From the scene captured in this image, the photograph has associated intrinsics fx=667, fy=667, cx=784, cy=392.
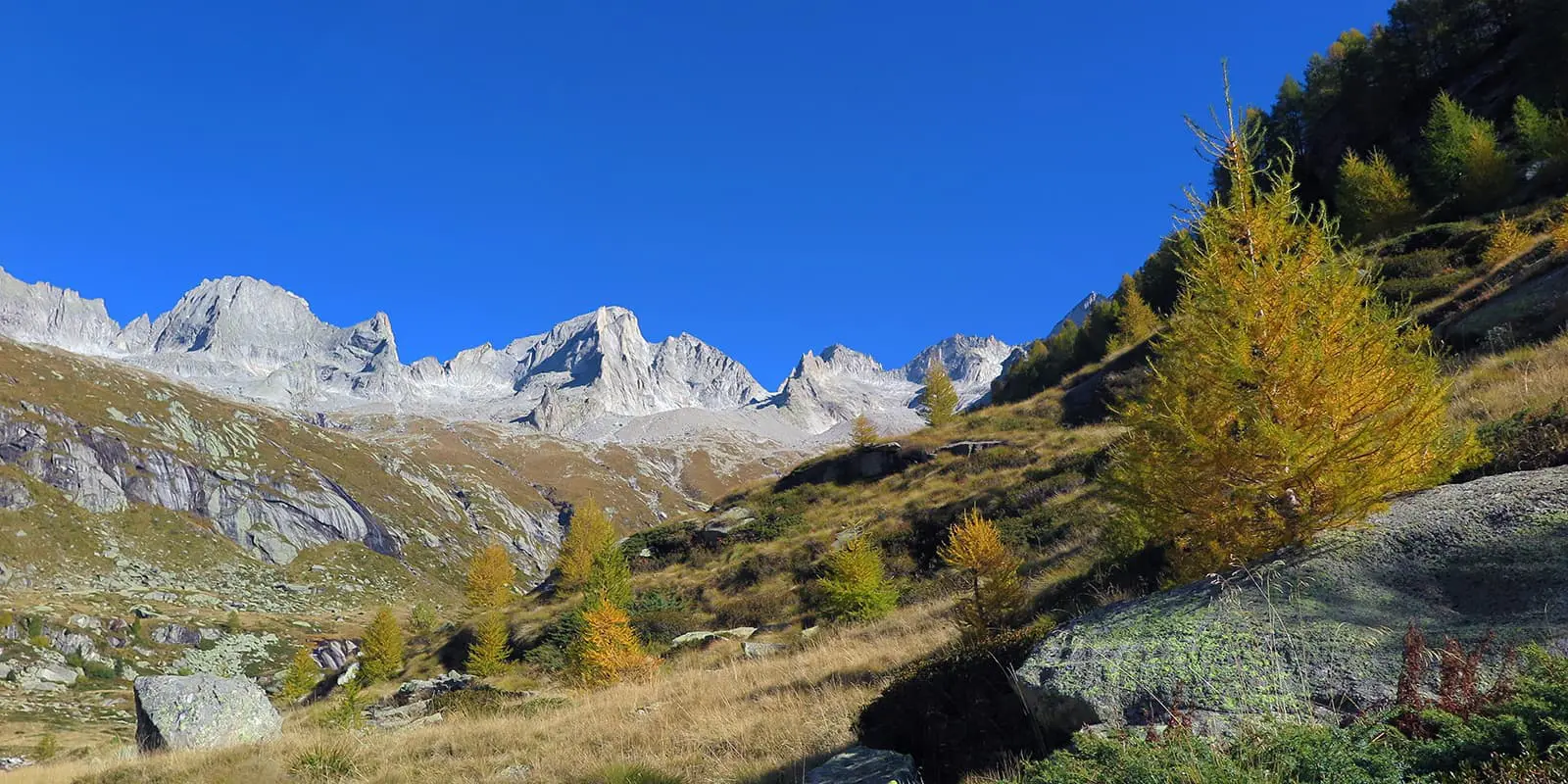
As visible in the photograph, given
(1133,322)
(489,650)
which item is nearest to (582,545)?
(489,650)

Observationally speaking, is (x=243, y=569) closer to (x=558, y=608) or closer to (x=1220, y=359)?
(x=558, y=608)

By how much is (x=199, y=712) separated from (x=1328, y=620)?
19.0 metres

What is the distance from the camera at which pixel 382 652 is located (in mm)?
46719

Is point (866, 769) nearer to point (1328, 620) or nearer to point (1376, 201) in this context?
point (1328, 620)

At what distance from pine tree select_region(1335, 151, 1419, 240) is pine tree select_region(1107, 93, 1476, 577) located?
40.5m

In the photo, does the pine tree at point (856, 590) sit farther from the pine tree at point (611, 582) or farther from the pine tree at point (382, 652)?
the pine tree at point (382, 652)

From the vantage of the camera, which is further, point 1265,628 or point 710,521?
point 710,521

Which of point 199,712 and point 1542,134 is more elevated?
point 1542,134

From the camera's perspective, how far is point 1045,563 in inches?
800

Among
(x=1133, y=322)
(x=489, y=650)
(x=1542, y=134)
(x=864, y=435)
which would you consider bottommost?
(x=489, y=650)

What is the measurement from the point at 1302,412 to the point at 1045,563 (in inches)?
555

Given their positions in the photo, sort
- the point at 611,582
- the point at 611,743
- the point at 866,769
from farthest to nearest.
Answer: the point at 611,582 < the point at 611,743 < the point at 866,769

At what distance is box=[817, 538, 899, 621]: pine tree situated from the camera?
75.7ft

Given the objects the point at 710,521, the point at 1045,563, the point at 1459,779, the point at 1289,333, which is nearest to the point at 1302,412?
the point at 1289,333
